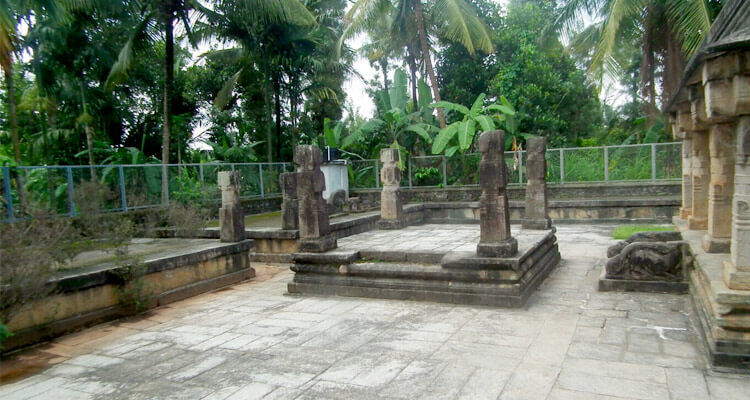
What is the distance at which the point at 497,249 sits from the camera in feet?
19.0

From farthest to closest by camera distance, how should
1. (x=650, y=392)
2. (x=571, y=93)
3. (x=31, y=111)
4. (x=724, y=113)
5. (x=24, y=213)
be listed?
(x=571, y=93) < (x=31, y=111) < (x=24, y=213) < (x=724, y=113) < (x=650, y=392)

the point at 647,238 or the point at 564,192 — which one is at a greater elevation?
the point at 564,192

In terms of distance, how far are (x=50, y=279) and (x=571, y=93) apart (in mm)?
18244

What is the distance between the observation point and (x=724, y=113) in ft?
12.5

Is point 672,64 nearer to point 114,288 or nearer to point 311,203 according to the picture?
point 311,203

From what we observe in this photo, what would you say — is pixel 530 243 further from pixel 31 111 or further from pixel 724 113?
pixel 31 111

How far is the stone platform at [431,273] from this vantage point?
5.68m

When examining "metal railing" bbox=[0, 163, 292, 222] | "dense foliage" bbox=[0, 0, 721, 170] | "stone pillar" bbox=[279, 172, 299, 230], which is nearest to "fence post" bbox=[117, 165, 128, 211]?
"metal railing" bbox=[0, 163, 292, 222]

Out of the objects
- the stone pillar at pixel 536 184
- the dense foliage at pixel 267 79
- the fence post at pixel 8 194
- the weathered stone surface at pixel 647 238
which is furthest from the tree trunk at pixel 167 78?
the weathered stone surface at pixel 647 238

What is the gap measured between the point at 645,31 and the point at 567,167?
4986 mm

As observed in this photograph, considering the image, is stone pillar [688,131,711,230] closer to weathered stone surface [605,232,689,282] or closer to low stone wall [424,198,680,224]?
weathered stone surface [605,232,689,282]

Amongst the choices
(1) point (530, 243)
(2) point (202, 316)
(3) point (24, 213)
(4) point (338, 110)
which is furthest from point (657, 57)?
(3) point (24, 213)

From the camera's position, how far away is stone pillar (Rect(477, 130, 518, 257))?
593cm

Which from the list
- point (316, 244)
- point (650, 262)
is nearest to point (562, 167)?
point (650, 262)
